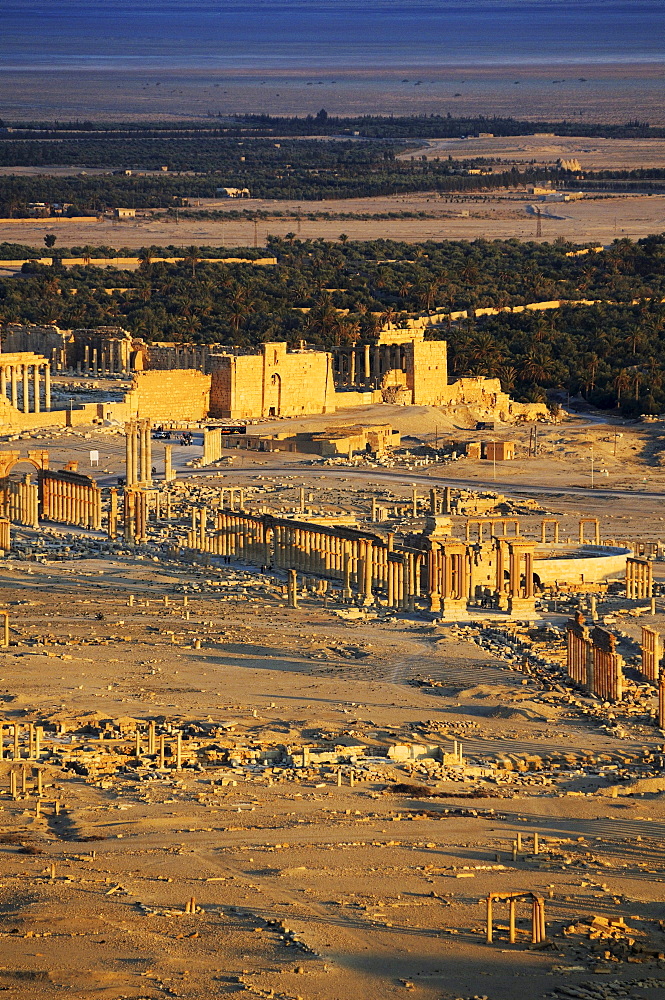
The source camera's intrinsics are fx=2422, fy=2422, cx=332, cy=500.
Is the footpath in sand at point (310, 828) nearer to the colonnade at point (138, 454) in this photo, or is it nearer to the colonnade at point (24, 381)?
the colonnade at point (138, 454)

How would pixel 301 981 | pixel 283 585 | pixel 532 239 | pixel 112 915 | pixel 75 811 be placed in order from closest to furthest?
pixel 301 981 < pixel 112 915 < pixel 75 811 < pixel 283 585 < pixel 532 239

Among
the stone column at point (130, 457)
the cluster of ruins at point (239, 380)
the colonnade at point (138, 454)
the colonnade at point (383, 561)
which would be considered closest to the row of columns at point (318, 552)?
the colonnade at point (383, 561)

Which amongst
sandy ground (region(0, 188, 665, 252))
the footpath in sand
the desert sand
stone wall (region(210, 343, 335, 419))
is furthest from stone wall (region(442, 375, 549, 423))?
the desert sand

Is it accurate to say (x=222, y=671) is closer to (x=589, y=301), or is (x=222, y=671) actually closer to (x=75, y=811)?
(x=75, y=811)

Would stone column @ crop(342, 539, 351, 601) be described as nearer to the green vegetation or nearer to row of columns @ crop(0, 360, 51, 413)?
row of columns @ crop(0, 360, 51, 413)

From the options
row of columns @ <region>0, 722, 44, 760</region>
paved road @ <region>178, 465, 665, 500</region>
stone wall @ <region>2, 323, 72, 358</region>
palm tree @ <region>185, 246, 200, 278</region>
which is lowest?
paved road @ <region>178, 465, 665, 500</region>

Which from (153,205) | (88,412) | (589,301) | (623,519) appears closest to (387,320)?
(589,301)
